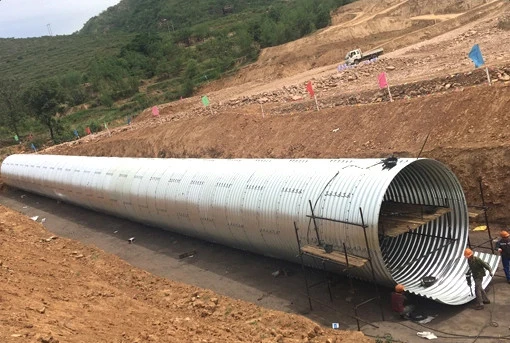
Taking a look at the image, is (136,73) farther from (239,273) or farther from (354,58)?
(239,273)

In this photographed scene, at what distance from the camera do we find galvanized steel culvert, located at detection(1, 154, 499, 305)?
12.6 meters

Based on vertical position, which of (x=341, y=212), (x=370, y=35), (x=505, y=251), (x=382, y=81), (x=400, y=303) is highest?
(x=370, y=35)

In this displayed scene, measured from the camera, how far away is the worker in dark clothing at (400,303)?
40.0ft

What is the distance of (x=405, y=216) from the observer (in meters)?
14.2

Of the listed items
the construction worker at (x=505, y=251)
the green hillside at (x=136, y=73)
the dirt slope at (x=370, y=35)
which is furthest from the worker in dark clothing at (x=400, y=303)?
the green hillside at (x=136, y=73)

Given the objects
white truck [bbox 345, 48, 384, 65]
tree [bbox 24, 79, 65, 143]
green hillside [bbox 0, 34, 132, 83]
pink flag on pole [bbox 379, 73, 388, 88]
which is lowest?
Result: white truck [bbox 345, 48, 384, 65]

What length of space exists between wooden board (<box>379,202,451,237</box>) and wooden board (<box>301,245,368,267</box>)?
130 centimetres

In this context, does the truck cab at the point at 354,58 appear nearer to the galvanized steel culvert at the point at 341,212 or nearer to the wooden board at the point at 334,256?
the galvanized steel culvert at the point at 341,212

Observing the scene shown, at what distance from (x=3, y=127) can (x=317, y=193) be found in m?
71.3

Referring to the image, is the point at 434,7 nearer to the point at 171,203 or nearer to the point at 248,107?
the point at 248,107

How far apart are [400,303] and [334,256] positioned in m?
1.97

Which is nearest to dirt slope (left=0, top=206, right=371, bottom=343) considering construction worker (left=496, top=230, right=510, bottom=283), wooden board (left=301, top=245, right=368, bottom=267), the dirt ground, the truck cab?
the dirt ground

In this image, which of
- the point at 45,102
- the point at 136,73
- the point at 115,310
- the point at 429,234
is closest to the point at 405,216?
the point at 429,234

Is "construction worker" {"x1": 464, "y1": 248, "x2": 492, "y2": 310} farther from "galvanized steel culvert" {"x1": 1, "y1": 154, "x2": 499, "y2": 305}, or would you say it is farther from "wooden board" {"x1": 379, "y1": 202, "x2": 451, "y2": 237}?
"wooden board" {"x1": 379, "y1": 202, "x2": 451, "y2": 237}
